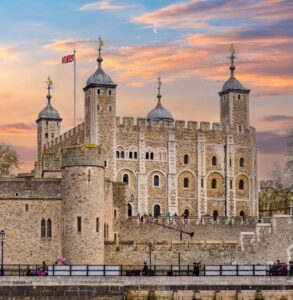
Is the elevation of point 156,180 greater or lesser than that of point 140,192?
greater

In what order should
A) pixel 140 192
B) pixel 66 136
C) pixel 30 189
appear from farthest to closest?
pixel 66 136 < pixel 140 192 < pixel 30 189

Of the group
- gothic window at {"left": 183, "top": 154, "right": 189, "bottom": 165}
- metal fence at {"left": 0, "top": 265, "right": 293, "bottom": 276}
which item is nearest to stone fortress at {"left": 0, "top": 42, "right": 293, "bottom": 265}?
gothic window at {"left": 183, "top": 154, "right": 189, "bottom": 165}

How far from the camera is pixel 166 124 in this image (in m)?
109

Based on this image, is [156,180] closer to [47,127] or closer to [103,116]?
[103,116]

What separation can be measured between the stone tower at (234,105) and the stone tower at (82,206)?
45277mm

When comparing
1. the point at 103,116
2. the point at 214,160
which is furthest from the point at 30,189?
the point at 214,160

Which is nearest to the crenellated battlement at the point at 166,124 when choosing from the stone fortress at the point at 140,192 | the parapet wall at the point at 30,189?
the stone fortress at the point at 140,192

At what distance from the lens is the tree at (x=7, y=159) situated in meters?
104

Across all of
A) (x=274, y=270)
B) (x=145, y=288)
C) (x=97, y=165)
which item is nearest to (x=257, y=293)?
(x=274, y=270)

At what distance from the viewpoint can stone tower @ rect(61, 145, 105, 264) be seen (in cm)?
6806

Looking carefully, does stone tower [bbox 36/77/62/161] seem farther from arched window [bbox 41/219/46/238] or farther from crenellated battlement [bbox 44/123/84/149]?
arched window [bbox 41/219/46/238]

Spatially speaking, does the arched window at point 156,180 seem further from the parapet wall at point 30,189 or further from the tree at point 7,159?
the parapet wall at point 30,189

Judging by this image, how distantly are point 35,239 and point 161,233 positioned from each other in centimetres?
1618

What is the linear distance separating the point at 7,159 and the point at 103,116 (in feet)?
33.4
